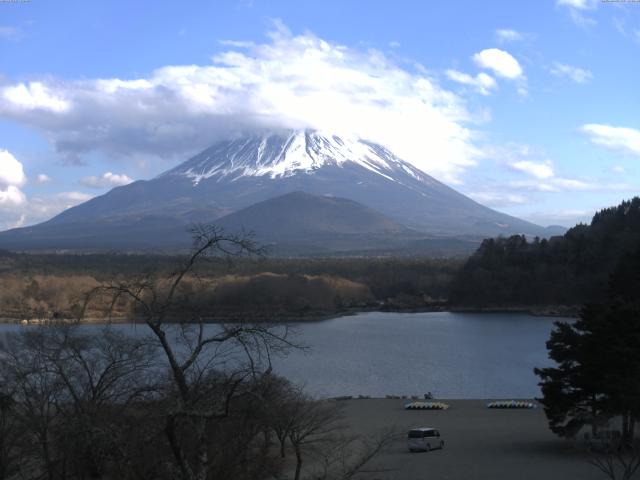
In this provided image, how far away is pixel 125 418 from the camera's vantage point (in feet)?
17.7

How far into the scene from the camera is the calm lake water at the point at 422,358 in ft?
77.9

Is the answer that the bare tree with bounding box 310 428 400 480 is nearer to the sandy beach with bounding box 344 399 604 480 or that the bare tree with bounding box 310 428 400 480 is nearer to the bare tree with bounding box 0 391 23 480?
the sandy beach with bounding box 344 399 604 480

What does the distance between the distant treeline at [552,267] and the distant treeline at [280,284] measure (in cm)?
449

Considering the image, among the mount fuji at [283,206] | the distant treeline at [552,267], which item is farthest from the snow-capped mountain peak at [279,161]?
the distant treeline at [552,267]

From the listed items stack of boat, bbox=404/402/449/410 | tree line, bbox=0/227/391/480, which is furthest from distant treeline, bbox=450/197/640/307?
tree line, bbox=0/227/391/480

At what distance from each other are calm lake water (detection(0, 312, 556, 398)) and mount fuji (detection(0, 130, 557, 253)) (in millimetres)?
75255

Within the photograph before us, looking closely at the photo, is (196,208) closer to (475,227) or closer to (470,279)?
(475,227)

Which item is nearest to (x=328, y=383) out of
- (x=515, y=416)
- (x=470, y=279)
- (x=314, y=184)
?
(x=515, y=416)

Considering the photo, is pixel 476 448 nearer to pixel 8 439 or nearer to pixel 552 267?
pixel 8 439

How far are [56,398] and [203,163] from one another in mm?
181923

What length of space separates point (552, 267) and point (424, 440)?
44.5 m

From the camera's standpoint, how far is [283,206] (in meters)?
145

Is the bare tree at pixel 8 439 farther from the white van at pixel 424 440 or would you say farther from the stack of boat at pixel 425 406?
the stack of boat at pixel 425 406

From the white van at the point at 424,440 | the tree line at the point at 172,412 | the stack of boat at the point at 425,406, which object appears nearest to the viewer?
the tree line at the point at 172,412
